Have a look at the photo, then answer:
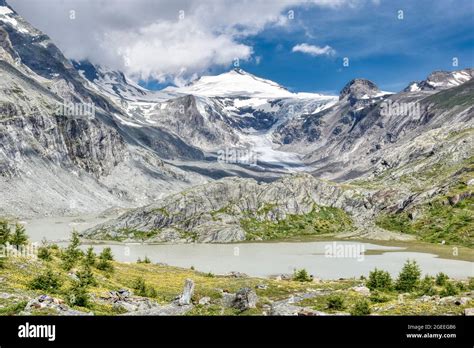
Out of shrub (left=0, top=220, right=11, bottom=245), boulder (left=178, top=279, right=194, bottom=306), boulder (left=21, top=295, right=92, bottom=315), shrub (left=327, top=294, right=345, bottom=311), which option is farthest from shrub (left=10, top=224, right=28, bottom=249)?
shrub (left=327, top=294, right=345, bottom=311)

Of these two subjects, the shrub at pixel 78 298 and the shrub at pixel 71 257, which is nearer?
the shrub at pixel 78 298

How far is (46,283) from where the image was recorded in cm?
3894

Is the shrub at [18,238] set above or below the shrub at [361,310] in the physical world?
above

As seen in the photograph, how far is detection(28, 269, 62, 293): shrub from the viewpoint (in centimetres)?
3838

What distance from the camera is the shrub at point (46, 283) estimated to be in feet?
126

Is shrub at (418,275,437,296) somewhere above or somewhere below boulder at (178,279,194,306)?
below

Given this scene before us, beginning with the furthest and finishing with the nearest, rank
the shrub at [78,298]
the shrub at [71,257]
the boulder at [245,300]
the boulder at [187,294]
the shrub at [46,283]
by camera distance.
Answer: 1. the shrub at [71,257]
2. the boulder at [245,300]
3. the boulder at [187,294]
4. the shrub at [46,283]
5. the shrub at [78,298]

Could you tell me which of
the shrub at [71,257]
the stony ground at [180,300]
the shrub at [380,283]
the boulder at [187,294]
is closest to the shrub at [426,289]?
the stony ground at [180,300]

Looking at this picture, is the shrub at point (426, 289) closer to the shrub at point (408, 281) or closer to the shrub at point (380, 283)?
the shrub at point (408, 281)

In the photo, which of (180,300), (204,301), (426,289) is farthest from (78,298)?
(426,289)

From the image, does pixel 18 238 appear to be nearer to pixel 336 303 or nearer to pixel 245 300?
pixel 245 300

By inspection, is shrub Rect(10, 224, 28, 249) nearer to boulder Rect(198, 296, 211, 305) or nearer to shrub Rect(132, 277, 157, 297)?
shrub Rect(132, 277, 157, 297)
